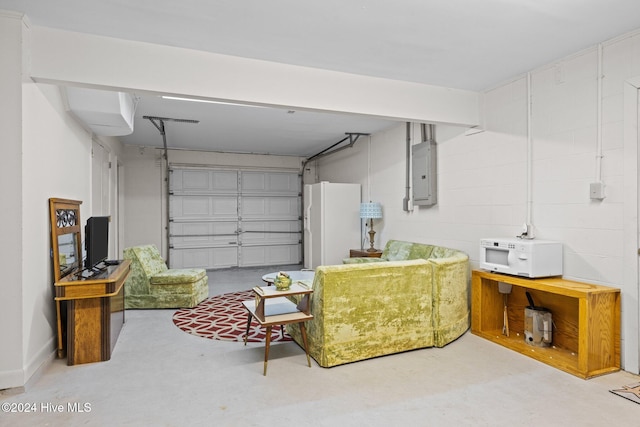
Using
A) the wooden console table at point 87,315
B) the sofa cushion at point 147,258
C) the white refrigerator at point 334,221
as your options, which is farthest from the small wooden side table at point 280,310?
the white refrigerator at point 334,221

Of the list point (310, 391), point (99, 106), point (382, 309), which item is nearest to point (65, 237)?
point (99, 106)

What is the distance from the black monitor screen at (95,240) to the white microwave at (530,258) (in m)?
3.81

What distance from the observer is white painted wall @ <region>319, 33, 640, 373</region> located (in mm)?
2826

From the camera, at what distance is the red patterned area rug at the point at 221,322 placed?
12.3ft

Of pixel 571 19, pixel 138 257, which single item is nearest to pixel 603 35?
pixel 571 19

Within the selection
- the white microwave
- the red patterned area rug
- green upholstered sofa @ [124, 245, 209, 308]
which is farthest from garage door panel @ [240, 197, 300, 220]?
the white microwave

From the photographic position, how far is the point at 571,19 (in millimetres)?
2559

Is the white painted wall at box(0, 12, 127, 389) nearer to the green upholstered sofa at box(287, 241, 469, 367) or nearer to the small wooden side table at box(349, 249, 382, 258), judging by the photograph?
the green upholstered sofa at box(287, 241, 469, 367)

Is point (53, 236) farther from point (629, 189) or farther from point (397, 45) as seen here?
point (629, 189)

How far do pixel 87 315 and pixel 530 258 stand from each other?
→ 3791 millimetres

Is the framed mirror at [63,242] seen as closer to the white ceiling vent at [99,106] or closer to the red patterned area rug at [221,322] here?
the white ceiling vent at [99,106]

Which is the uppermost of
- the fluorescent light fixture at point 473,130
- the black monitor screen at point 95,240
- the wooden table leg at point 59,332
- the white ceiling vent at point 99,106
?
the white ceiling vent at point 99,106

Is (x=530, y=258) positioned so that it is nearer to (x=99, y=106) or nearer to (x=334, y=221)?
(x=334, y=221)

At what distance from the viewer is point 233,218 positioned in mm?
8070
